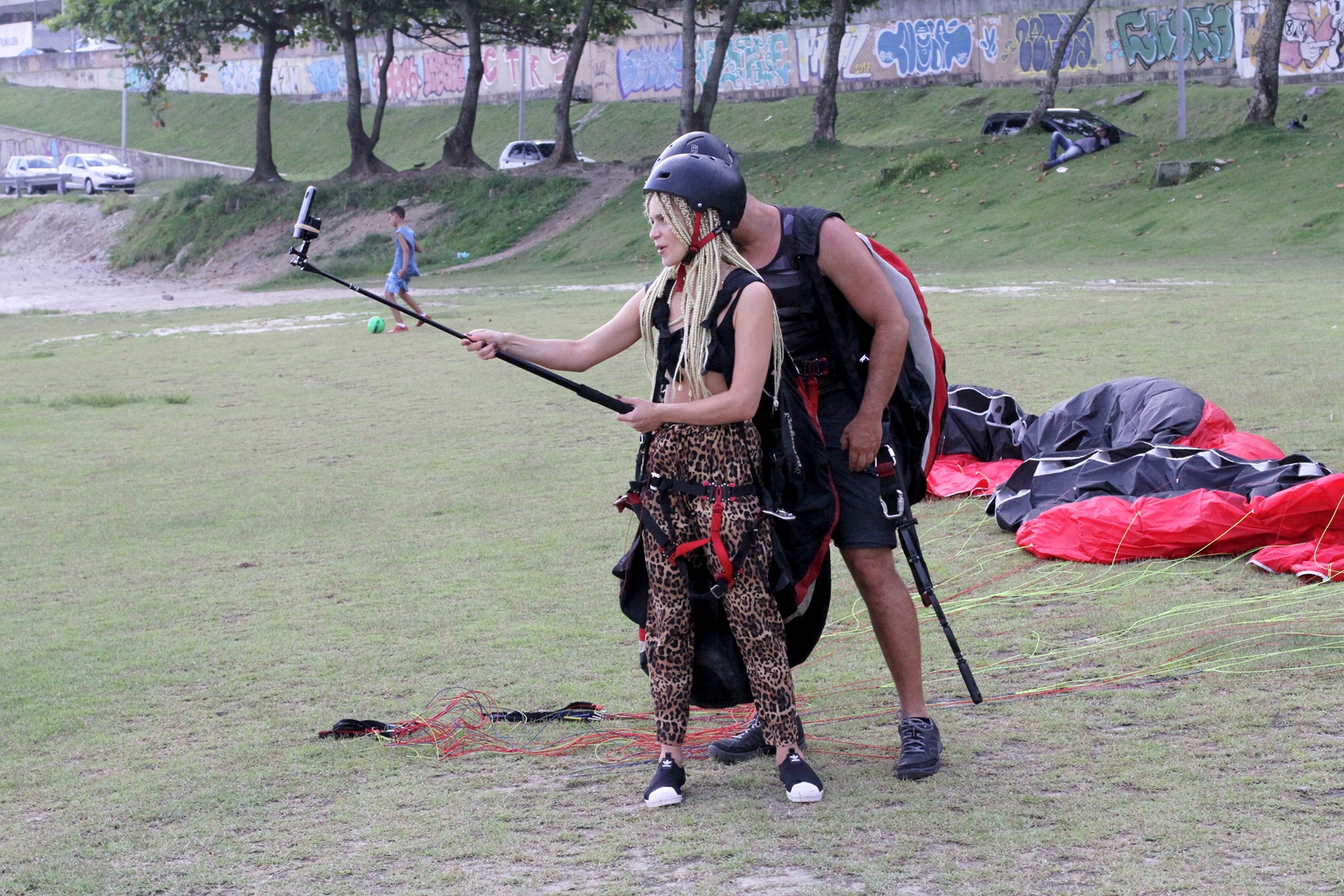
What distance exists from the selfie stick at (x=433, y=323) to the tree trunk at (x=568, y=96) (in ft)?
104

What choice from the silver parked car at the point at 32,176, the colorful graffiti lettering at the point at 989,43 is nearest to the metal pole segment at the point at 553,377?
the colorful graffiti lettering at the point at 989,43

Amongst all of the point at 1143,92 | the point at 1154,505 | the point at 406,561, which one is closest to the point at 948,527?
the point at 1154,505

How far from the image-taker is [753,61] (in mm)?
49469

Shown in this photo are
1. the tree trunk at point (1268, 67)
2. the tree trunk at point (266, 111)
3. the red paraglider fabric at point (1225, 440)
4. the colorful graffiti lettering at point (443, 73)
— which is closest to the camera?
the red paraglider fabric at point (1225, 440)

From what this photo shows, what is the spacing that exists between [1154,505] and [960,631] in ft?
5.07

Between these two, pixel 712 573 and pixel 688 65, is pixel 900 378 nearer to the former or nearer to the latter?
pixel 712 573

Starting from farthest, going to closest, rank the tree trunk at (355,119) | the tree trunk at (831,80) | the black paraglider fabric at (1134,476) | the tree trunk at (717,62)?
the tree trunk at (355,119) < the tree trunk at (717,62) < the tree trunk at (831,80) < the black paraglider fabric at (1134,476)

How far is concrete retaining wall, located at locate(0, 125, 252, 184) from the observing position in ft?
188

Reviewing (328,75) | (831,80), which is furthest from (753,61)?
(328,75)

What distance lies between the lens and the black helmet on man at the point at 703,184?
376cm

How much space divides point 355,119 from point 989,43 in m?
20.2

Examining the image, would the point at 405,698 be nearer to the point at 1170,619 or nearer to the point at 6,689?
the point at 6,689

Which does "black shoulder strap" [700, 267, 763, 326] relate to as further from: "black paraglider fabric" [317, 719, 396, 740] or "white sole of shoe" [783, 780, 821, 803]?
"black paraglider fabric" [317, 719, 396, 740]

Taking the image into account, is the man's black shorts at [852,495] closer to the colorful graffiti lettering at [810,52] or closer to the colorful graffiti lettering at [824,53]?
the colorful graffiti lettering at [824,53]
